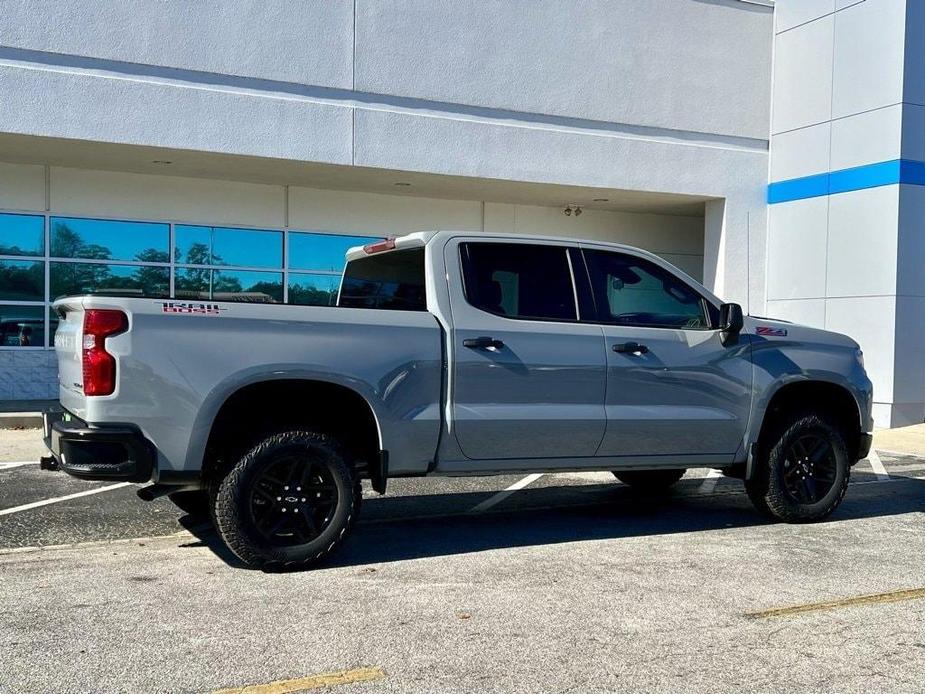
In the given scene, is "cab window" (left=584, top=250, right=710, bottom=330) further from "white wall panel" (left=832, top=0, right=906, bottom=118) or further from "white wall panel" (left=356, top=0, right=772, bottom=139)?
"white wall panel" (left=832, top=0, right=906, bottom=118)

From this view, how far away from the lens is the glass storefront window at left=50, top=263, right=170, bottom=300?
16.7 m

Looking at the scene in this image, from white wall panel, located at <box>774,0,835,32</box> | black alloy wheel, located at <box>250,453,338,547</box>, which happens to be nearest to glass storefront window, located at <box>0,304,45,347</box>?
black alloy wheel, located at <box>250,453,338,547</box>

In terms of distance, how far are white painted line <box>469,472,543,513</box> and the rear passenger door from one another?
1483 mm

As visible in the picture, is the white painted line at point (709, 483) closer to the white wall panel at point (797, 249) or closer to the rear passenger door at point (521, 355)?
the rear passenger door at point (521, 355)

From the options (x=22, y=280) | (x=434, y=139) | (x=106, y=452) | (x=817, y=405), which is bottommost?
(x=106, y=452)

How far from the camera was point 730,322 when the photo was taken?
277 inches

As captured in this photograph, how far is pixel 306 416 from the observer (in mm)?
6129

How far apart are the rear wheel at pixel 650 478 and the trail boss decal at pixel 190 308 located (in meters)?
4.23

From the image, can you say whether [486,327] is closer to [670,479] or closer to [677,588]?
[677,588]

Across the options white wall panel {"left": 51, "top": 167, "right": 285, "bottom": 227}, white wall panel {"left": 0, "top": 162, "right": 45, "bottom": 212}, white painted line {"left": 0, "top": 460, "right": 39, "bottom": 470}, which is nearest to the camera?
white painted line {"left": 0, "top": 460, "right": 39, "bottom": 470}

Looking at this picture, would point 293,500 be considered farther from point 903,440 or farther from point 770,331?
point 903,440

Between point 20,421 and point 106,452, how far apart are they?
9.20m

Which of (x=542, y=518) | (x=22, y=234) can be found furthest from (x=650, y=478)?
(x=22, y=234)

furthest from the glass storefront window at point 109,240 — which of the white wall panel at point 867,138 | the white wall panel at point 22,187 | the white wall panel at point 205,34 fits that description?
the white wall panel at point 867,138
